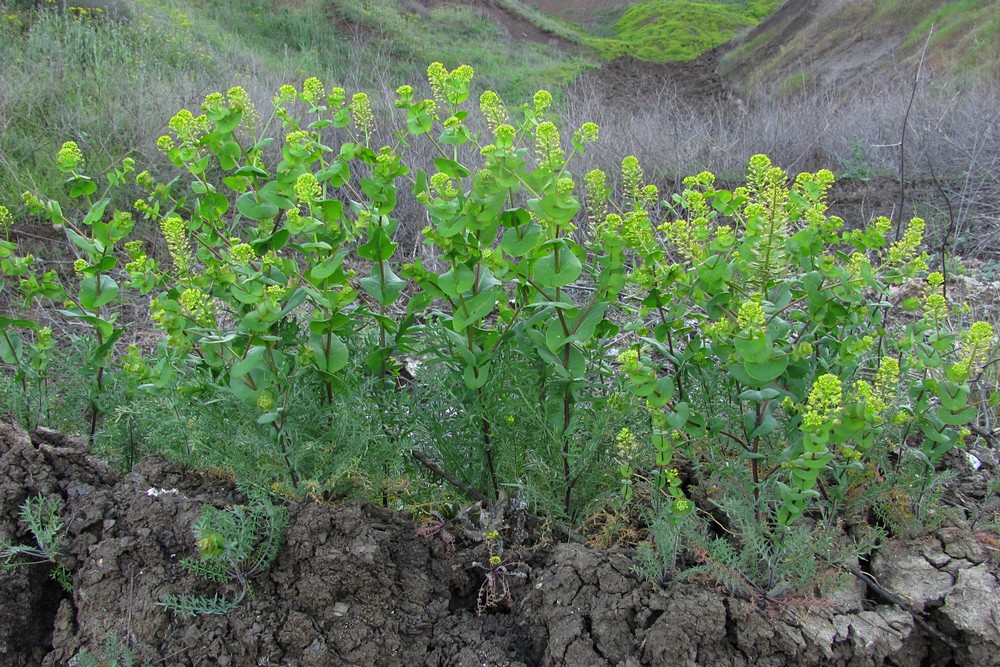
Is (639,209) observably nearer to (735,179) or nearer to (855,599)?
(855,599)

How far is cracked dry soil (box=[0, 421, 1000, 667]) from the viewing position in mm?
1552

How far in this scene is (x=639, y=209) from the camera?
68.4 inches

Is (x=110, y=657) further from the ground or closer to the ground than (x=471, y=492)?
closer to the ground

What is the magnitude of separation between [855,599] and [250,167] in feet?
5.65

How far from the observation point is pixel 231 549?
5.31 ft

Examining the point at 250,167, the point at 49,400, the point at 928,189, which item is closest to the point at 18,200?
the point at 49,400

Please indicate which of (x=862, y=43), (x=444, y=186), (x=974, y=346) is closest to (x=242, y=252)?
(x=444, y=186)

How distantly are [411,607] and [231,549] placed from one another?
41cm

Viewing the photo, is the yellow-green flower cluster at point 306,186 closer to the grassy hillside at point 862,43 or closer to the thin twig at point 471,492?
the thin twig at point 471,492

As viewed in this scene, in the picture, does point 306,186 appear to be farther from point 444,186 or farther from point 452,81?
point 452,81

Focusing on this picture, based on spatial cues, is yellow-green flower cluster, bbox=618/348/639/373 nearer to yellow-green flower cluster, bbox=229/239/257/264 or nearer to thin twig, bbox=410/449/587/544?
thin twig, bbox=410/449/587/544

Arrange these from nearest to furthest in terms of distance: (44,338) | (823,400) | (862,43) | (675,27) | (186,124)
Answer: (823,400) → (186,124) → (44,338) → (862,43) → (675,27)

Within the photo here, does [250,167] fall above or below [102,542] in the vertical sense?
above

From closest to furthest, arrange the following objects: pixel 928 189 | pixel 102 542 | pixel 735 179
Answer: pixel 102 542 < pixel 928 189 < pixel 735 179
